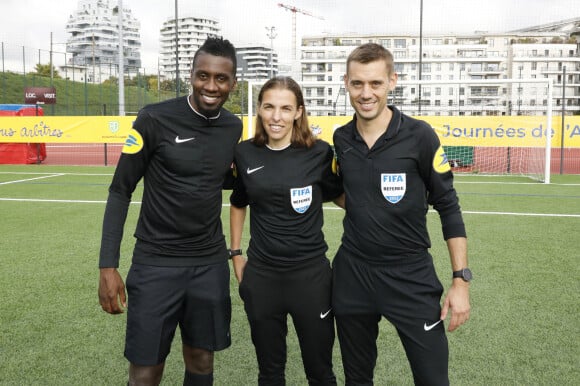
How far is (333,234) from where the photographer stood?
278 inches

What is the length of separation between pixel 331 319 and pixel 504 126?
12.1 m

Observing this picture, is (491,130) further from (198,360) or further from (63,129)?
(63,129)

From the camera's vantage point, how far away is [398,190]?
233 centimetres

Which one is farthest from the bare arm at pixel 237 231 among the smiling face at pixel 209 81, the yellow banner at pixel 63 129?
the yellow banner at pixel 63 129

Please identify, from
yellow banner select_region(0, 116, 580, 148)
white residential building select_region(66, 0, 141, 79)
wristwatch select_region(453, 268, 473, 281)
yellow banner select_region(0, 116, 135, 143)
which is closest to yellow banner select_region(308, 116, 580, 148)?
yellow banner select_region(0, 116, 580, 148)

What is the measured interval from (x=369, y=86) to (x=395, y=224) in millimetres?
616

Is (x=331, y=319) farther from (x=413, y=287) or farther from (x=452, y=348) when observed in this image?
(x=452, y=348)

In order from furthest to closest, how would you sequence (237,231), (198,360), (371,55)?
(237,231), (198,360), (371,55)

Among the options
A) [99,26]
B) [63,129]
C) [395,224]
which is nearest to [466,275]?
[395,224]

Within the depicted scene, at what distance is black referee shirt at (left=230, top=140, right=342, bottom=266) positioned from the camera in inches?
98.3

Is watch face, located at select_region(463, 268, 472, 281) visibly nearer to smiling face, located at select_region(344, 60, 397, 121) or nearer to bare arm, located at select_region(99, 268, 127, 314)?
smiling face, located at select_region(344, 60, 397, 121)

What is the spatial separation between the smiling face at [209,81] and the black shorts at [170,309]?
2.47 ft

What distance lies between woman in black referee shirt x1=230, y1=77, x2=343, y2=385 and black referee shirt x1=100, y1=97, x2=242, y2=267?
216 mm

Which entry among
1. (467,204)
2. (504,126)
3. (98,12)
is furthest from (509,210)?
(98,12)
